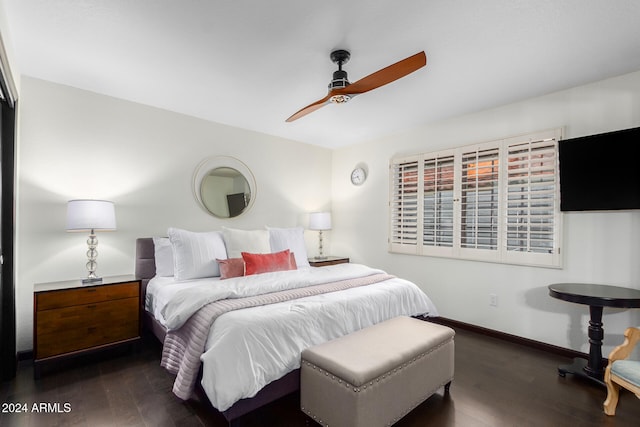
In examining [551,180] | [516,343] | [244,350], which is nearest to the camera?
[244,350]

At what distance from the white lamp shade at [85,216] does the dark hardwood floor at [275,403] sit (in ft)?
3.86

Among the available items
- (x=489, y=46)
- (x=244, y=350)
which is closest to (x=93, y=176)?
(x=244, y=350)

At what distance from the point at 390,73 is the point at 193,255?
2365mm

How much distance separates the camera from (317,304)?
221 centimetres

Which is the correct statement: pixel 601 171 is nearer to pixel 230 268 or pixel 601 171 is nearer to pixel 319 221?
pixel 319 221

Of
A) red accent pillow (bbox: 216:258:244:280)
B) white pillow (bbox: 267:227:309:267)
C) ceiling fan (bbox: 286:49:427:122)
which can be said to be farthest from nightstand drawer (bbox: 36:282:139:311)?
ceiling fan (bbox: 286:49:427:122)

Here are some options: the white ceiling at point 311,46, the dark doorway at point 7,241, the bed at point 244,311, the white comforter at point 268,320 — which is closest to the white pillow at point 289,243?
the bed at point 244,311

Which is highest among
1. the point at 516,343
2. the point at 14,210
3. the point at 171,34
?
the point at 171,34

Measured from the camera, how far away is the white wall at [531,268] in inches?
106

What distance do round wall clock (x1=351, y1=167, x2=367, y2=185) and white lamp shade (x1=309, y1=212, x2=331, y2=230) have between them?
0.70 meters

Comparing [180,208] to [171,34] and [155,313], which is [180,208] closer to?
[155,313]

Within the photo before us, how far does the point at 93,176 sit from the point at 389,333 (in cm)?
311

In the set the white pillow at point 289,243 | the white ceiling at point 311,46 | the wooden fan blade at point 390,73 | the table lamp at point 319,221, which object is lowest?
the white pillow at point 289,243

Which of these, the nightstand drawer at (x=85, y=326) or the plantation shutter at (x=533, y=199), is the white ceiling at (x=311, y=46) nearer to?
the plantation shutter at (x=533, y=199)
